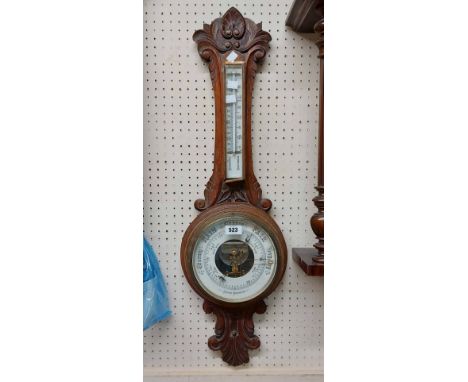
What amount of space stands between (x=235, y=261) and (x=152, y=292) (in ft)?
0.80

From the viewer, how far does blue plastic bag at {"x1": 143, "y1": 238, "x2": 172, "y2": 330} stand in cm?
107

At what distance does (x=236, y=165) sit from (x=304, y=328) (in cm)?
51

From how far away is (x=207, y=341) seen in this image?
1.12 metres

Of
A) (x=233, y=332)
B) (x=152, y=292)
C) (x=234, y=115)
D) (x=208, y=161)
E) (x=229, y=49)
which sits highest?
(x=229, y=49)

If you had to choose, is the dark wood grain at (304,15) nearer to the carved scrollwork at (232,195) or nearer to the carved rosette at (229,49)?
the carved rosette at (229,49)

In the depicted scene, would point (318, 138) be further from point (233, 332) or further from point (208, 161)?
point (233, 332)

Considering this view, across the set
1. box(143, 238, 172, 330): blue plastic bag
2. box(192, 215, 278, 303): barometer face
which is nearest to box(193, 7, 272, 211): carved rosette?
box(192, 215, 278, 303): barometer face

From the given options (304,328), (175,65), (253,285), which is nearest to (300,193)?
(253,285)

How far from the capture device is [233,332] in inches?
43.9

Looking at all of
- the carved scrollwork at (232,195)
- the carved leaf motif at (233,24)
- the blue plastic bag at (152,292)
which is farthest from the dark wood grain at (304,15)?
the blue plastic bag at (152,292)

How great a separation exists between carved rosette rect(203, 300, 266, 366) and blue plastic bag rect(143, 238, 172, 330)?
4.7 inches

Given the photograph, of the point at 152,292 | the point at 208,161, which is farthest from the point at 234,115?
the point at 152,292

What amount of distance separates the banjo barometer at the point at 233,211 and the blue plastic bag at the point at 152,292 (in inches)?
3.2

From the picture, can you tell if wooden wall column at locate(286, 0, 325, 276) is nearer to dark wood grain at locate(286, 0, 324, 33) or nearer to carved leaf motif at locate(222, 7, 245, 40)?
dark wood grain at locate(286, 0, 324, 33)
